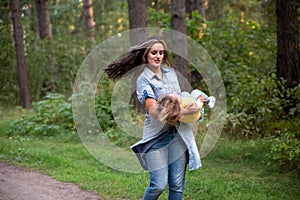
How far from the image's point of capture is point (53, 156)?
8.44 meters

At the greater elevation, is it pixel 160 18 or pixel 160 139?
pixel 160 18

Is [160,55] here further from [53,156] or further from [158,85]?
[53,156]

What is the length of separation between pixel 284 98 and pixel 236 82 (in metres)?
2.23

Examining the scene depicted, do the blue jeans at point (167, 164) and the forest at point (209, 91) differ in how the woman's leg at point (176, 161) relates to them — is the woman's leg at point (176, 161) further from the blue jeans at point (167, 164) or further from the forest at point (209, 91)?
the forest at point (209, 91)

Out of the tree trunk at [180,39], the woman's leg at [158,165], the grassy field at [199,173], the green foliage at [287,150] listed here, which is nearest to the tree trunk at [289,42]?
the grassy field at [199,173]

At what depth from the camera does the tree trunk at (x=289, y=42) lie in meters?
9.46

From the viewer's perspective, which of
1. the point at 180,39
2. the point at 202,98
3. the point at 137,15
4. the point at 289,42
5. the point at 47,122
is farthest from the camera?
the point at 47,122

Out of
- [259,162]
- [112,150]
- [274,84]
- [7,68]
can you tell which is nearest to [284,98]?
[274,84]

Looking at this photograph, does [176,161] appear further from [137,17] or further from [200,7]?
[200,7]

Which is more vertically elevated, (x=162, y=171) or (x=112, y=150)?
(x=162, y=171)

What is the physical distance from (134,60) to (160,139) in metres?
0.83

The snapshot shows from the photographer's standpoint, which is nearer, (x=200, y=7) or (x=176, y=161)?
(x=176, y=161)

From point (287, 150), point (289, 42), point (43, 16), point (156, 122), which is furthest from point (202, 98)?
point (43, 16)

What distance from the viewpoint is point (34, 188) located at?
647cm
